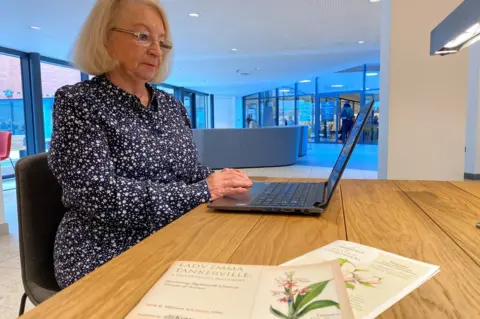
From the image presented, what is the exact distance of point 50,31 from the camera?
4.96 meters

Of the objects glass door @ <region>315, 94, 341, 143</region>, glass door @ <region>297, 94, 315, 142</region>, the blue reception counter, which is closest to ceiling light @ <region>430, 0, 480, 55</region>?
the blue reception counter

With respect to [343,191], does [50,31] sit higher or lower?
higher

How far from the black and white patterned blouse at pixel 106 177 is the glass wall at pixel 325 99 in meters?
9.81

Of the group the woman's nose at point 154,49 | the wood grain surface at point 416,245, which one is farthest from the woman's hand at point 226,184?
the woman's nose at point 154,49

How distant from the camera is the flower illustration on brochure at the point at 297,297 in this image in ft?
1.15

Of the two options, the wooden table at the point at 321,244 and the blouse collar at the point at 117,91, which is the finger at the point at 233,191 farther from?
the blouse collar at the point at 117,91

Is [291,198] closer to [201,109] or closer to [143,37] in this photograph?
[143,37]

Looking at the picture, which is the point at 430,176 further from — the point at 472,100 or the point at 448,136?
the point at 472,100

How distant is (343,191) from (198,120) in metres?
16.1

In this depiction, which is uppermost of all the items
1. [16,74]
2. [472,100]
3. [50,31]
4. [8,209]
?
[50,31]

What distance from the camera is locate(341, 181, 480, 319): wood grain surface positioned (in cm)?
37

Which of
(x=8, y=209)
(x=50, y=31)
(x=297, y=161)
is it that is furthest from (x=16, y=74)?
(x=297, y=161)

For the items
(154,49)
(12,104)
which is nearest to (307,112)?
(12,104)

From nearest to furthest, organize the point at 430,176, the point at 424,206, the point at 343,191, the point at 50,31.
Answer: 1. the point at 424,206
2. the point at 343,191
3. the point at 430,176
4. the point at 50,31
